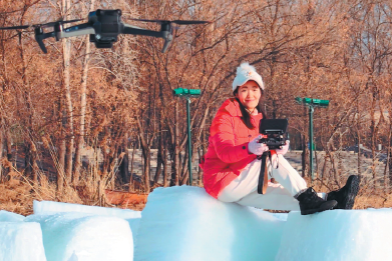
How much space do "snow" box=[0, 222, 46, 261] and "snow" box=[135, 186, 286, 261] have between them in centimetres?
75

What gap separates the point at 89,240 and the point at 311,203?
3.96 ft

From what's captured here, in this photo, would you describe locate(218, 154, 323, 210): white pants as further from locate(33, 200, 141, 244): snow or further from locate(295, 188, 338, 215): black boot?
locate(33, 200, 141, 244): snow

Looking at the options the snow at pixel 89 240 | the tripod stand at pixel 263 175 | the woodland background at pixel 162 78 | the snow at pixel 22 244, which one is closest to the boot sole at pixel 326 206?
the tripod stand at pixel 263 175

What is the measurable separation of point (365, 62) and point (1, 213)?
740 cm

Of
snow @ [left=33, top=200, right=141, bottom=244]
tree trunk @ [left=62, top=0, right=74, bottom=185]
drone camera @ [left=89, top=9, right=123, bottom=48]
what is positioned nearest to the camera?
drone camera @ [left=89, top=9, right=123, bottom=48]

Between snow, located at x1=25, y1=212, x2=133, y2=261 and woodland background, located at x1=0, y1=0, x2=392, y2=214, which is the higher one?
woodland background, located at x1=0, y1=0, x2=392, y2=214

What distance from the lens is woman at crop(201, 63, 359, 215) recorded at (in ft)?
9.09

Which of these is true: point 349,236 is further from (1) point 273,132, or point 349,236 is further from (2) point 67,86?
(2) point 67,86

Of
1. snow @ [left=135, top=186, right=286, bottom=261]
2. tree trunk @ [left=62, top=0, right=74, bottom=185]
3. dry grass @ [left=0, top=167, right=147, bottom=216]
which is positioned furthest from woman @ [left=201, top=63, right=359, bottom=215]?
tree trunk @ [left=62, top=0, right=74, bottom=185]

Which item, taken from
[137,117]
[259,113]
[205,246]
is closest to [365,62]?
[137,117]

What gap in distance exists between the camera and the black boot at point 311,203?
2.67 m

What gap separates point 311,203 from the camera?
8.88 ft

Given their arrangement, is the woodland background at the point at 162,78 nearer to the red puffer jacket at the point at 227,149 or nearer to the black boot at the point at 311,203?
the red puffer jacket at the point at 227,149

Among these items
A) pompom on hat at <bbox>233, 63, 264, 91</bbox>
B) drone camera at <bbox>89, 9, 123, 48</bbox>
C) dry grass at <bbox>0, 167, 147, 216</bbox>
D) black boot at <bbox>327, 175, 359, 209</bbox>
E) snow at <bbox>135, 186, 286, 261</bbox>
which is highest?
drone camera at <bbox>89, 9, 123, 48</bbox>
